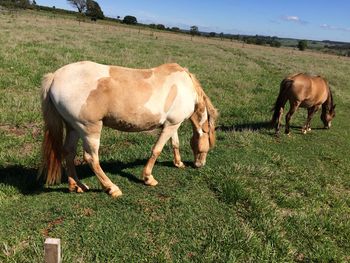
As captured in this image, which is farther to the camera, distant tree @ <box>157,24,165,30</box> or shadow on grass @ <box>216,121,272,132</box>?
distant tree @ <box>157,24,165,30</box>

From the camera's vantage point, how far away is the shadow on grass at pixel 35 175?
5484 mm

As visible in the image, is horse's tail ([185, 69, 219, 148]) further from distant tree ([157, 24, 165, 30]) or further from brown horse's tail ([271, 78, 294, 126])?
distant tree ([157, 24, 165, 30])

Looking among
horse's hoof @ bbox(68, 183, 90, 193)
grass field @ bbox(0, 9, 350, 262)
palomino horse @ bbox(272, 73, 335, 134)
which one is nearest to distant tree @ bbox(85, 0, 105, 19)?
palomino horse @ bbox(272, 73, 335, 134)

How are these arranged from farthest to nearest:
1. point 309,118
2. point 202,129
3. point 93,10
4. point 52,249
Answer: point 93,10 < point 309,118 < point 202,129 < point 52,249

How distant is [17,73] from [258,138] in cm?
815

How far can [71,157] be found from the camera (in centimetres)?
547

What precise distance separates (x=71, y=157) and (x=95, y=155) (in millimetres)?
492

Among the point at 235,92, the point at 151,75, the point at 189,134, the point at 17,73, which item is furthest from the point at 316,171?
the point at 17,73

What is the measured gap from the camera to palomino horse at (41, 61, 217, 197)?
16.1 ft

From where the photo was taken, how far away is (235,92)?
1486 cm

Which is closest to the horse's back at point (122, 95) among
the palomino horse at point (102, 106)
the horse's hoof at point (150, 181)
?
the palomino horse at point (102, 106)

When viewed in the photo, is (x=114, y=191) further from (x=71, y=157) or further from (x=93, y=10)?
(x=93, y=10)

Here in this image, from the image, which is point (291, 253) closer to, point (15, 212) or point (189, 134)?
point (15, 212)

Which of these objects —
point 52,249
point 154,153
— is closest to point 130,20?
point 154,153
